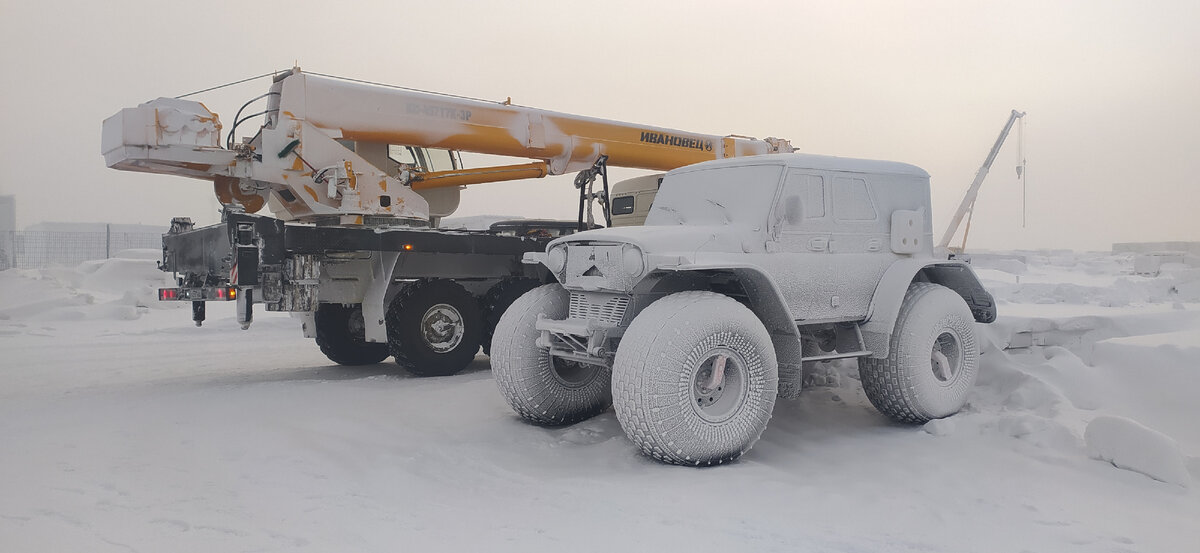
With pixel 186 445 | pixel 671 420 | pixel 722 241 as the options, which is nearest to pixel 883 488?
pixel 671 420

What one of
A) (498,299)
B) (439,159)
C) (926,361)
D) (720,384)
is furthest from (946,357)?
(439,159)

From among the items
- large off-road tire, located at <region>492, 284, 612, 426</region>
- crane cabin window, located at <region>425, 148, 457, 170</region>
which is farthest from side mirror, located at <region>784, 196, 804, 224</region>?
crane cabin window, located at <region>425, 148, 457, 170</region>

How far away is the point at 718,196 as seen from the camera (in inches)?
221

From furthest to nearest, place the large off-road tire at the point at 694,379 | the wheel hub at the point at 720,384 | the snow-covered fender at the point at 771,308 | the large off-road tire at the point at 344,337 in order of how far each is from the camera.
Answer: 1. the large off-road tire at the point at 344,337
2. the snow-covered fender at the point at 771,308
3. the wheel hub at the point at 720,384
4. the large off-road tire at the point at 694,379

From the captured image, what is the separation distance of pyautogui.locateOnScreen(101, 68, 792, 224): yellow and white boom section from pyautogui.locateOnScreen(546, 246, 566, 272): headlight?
9.30ft

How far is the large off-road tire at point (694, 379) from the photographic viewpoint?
14.7ft

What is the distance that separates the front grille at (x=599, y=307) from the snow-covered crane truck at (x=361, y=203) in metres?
2.54

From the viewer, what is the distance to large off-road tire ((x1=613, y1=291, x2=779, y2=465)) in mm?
4477

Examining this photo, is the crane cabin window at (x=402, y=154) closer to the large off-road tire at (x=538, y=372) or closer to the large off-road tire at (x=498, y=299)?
the large off-road tire at (x=498, y=299)

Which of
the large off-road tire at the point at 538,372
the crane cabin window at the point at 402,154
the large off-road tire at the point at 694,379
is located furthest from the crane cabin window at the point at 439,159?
the large off-road tire at the point at 694,379

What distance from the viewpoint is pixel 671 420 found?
4.49m

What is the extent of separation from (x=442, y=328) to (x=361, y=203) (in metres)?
1.40

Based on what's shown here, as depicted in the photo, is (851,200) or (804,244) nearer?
(804,244)

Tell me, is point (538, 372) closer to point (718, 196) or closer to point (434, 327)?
point (718, 196)
